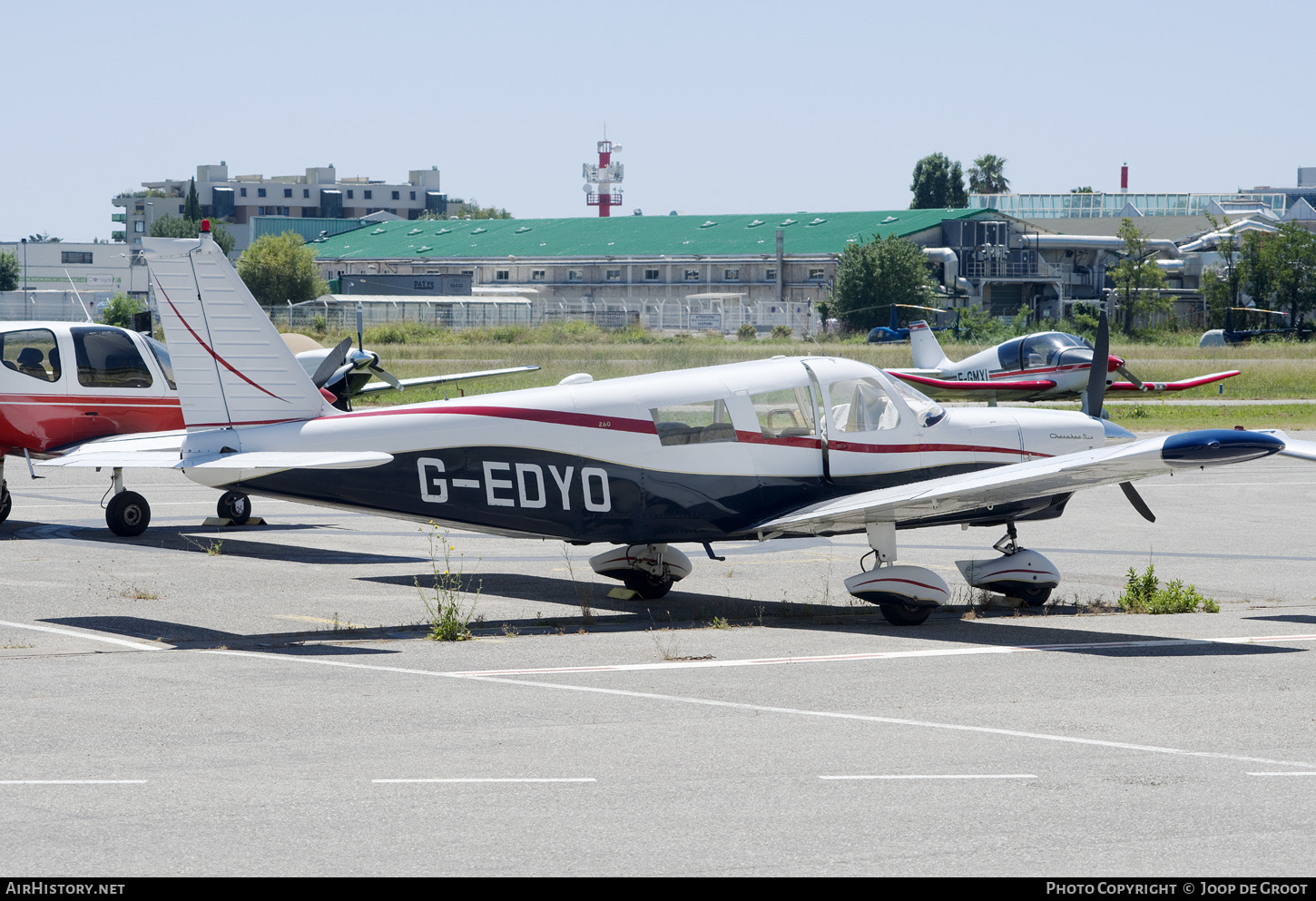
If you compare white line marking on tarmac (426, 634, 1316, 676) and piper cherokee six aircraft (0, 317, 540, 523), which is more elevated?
piper cherokee six aircraft (0, 317, 540, 523)

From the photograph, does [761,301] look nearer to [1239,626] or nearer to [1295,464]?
[1295,464]

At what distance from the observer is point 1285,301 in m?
90.1

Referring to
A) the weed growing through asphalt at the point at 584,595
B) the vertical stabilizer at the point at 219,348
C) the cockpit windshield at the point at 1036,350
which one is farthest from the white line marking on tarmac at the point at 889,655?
the cockpit windshield at the point at 1036,350

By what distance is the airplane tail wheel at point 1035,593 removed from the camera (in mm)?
13281

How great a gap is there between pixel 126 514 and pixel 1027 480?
37.9ft

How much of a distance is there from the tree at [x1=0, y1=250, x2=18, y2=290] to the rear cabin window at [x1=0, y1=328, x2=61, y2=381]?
4765 inches

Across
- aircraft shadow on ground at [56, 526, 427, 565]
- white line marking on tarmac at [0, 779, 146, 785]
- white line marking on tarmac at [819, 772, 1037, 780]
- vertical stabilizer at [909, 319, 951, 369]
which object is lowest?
aircraft shadow on ground at [56, 526, 427, 565]

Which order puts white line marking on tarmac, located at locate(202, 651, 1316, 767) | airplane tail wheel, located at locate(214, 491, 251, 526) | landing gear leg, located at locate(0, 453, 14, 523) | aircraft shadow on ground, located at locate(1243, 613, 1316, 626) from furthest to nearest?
1. airplane tail wheel, located at locate(214, 491, 251, 526)
2. landing gear leg, located at locate(0, 453, 14, 523)
3. aircraft shadow on ground, located at locate(1243, 613, 1316, 626)
4. white line marking on tarmac, located at locate(202, 651, 1316, 767)

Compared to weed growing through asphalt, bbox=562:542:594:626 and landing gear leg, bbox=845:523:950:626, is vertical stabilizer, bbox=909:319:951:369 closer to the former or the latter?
weed growing through asphalt, bbox=562:542:594:626

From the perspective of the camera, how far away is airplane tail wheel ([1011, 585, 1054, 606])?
13281mm

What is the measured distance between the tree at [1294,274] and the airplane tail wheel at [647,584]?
86235 mm

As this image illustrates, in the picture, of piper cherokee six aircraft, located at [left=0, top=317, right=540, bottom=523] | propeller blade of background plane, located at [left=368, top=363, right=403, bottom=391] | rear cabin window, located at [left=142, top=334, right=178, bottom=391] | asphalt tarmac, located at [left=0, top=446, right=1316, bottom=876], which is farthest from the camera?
propeller blade of background plane, located at [left=368, top=363, right=403, bottom=391]

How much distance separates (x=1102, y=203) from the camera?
130250 millimetres

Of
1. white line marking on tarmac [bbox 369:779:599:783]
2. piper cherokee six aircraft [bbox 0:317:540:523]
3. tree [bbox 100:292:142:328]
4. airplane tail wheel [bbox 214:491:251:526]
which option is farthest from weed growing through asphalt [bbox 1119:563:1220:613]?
tree [bbox 100:292:142:328]
